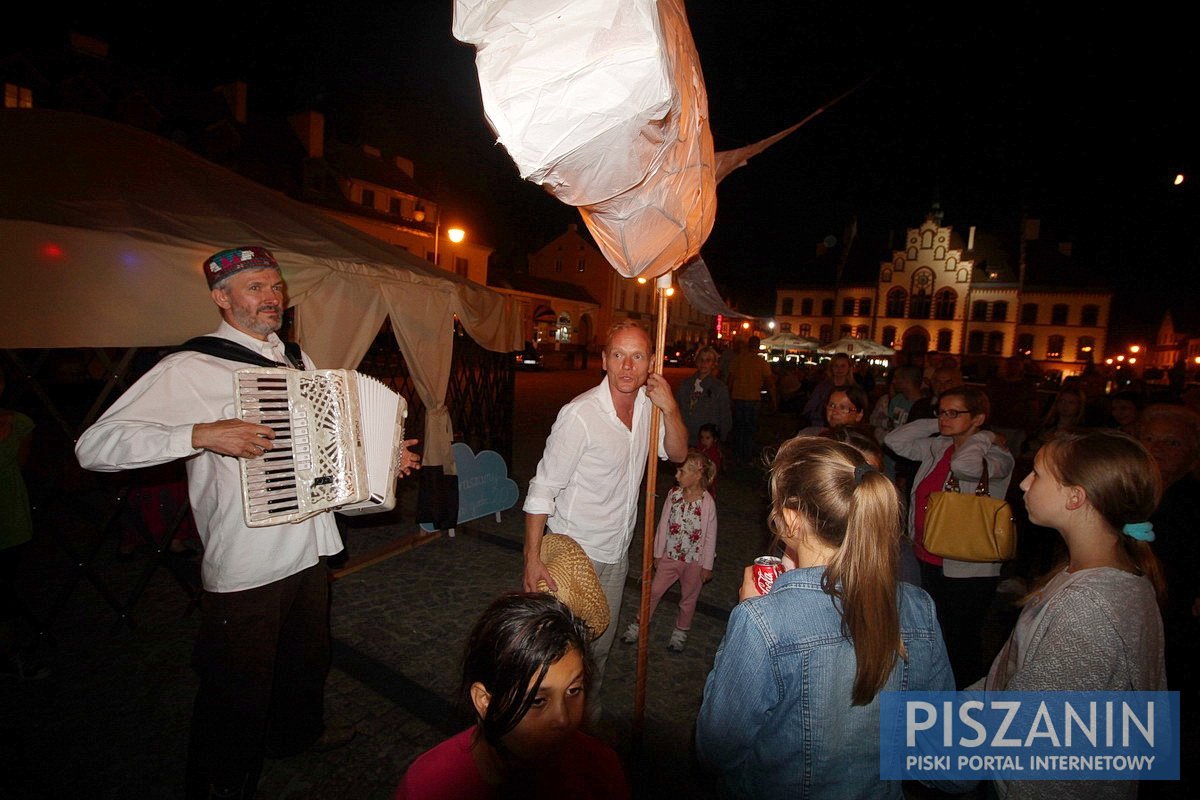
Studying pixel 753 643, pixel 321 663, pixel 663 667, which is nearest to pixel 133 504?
pixel 321 663

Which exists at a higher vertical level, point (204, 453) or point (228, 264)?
point (228, 264)

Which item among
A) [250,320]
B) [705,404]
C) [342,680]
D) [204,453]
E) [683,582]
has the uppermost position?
[250,320]

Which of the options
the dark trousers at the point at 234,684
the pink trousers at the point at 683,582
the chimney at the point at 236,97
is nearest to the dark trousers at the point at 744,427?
the pink trousers at the point at 683,582

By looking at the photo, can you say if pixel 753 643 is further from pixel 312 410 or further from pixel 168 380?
pixel 168 380

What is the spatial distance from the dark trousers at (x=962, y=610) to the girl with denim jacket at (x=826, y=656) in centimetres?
206

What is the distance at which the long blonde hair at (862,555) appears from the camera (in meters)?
1.37

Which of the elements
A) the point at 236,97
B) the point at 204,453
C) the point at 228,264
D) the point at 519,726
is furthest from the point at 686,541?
the point at 236,97

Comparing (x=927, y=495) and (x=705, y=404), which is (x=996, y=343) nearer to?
(x=705, y=404)

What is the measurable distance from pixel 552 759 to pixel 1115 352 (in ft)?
205

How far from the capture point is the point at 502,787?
127cm

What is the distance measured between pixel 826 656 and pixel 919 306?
55.9 m

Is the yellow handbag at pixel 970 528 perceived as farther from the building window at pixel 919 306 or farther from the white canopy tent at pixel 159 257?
the building window at pixel 919 306

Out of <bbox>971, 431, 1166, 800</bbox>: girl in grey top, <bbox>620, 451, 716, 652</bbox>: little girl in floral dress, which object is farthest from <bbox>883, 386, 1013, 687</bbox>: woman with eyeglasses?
<bbox>620, 451, 716, 652</bbox>: little girl in floral dress

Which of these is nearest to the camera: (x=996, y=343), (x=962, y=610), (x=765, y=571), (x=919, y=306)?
(x=765, y=571)
